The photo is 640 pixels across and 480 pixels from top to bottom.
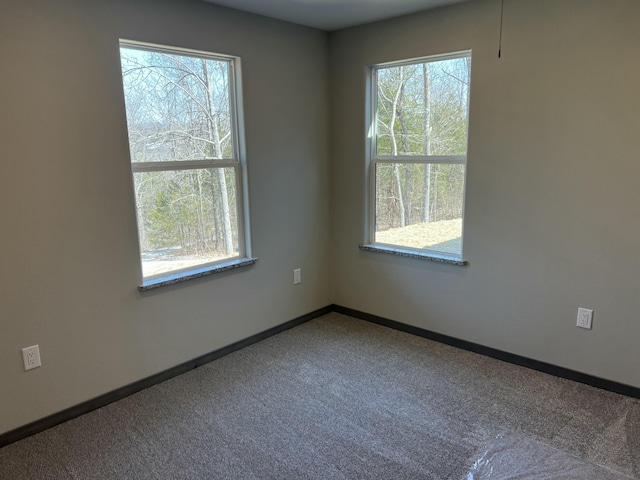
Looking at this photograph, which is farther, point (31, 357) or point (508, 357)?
point (508, 357)

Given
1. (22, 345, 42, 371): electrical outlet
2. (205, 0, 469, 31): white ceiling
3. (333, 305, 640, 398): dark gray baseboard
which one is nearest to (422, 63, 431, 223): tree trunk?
(205, 0, 469, 31): white ceiling

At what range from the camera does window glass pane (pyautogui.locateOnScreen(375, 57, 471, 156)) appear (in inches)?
118

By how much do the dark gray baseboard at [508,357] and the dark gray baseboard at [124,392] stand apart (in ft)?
2.25

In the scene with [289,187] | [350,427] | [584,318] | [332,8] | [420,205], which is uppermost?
[332,8]

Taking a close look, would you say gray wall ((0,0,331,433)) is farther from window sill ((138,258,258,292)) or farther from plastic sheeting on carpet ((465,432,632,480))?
plastic sheeting on carpet ((465,432,632,480))

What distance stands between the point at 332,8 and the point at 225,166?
3.97 feet

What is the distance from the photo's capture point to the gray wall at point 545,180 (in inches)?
94.2

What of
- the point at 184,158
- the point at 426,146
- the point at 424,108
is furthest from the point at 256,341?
the point at 424,108

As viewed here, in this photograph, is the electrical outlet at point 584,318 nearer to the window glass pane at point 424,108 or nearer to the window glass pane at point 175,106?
the window glass pane at point 424,108

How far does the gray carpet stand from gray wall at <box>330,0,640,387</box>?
32 cm

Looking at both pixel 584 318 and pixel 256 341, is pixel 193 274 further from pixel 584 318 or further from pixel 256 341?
pixel 584 318

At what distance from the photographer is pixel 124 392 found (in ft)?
8.59

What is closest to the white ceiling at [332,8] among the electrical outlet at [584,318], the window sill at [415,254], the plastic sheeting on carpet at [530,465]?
the window sill at [415,254]

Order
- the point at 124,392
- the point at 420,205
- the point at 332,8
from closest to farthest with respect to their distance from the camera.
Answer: the point at 124,392 < the point at 332,8 < the point at 420,205
